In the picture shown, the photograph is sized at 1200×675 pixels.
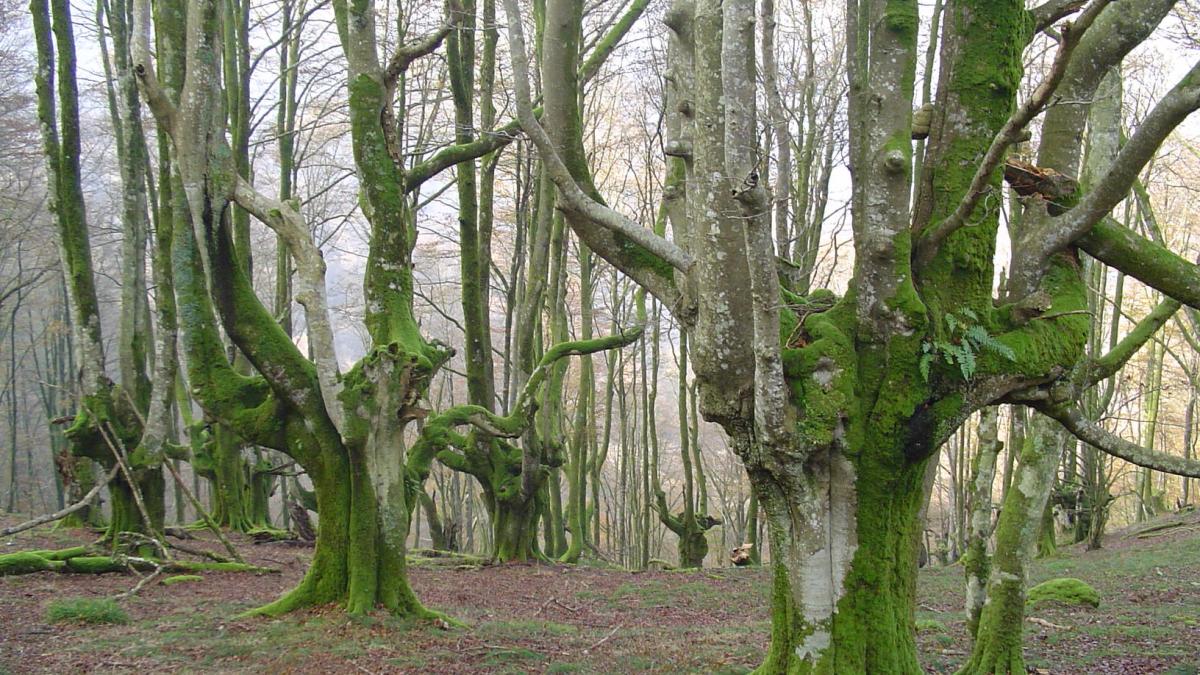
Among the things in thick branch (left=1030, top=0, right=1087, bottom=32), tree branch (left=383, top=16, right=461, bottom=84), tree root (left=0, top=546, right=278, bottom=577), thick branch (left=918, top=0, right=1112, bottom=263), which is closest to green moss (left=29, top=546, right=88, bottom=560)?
tree root (left=0, top=546, right=278, bottom=577)

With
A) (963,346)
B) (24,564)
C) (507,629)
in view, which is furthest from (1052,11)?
(24,564)

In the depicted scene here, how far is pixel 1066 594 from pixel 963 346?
624cm

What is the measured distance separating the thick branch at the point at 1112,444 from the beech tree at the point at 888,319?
0.04ft

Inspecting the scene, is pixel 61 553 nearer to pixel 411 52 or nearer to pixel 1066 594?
pixel 411 52

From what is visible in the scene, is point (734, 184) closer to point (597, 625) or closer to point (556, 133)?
point (556, 133)

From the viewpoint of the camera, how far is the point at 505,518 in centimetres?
1265

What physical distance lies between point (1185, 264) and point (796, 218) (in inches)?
435

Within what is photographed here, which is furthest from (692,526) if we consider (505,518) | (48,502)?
(48,502)

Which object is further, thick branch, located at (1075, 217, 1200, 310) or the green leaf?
thick branch, located at (1075, 217, 1200, 310)

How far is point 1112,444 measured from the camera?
4457 millimetres

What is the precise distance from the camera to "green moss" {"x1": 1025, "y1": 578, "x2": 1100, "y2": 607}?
857cm

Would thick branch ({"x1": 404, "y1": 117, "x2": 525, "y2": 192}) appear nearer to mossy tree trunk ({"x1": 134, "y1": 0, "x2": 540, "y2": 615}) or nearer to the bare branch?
mossy tree trunk ({"x1": 134, "y1": 0, "x2": 540, "y2": 615})

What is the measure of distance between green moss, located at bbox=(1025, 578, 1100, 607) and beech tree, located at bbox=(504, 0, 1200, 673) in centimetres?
494

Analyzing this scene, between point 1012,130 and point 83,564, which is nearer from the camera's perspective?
point 1012,130
